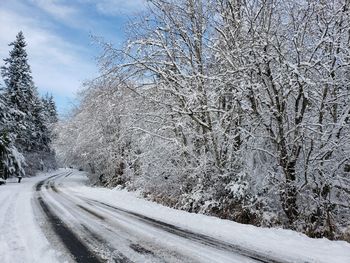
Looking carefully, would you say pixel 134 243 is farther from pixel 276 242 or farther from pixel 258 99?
pixel 258 99

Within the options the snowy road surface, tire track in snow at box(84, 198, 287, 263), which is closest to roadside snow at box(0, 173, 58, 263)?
the snowy road surface

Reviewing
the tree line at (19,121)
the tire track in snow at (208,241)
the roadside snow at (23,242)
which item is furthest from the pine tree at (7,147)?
the tire track in snow at (208,241)

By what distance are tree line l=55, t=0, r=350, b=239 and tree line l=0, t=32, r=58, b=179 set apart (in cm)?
2311

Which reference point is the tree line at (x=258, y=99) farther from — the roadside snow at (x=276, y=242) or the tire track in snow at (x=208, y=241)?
the tire track in snow at (x=208, y=241)

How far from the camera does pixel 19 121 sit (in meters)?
40.1

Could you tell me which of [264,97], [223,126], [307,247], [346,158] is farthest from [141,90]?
[307,247]

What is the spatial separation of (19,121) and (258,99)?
3539cm

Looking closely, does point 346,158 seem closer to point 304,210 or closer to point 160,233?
point 304,210

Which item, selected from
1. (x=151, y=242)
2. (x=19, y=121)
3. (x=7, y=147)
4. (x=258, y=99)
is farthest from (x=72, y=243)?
(x=19, y=121)

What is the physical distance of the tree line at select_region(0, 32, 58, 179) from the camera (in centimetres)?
3409

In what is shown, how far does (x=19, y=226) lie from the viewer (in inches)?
350

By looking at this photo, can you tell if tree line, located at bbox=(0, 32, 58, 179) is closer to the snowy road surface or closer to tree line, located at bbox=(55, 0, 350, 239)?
tree line, located at bbox=(55, 0, 350, 239)

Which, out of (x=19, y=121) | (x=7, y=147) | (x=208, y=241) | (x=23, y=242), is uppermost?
(x=19, y=121)

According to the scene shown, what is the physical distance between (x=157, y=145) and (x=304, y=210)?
7020 mm
